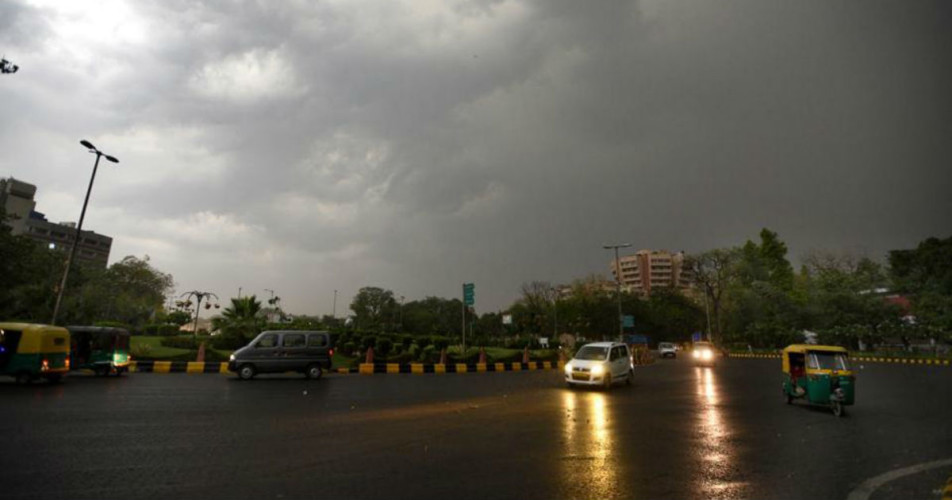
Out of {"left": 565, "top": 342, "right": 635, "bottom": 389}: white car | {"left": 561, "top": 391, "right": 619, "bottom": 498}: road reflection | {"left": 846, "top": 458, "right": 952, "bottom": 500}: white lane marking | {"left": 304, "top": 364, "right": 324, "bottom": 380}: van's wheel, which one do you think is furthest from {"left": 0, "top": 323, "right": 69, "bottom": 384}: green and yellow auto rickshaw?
{"left": 846, "top": 458, "right": 952, "bottom": 500}: white lane marking

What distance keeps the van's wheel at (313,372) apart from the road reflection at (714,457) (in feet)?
48.2

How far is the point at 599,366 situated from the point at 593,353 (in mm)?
1178

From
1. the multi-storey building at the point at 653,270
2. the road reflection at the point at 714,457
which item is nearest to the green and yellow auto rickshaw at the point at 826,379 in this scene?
the road reflection at the point at 714,457

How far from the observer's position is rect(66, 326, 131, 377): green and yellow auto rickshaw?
18250 mm

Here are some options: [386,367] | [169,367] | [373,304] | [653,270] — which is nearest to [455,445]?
[386,367]

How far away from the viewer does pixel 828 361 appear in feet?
38.1

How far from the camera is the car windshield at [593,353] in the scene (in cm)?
1751

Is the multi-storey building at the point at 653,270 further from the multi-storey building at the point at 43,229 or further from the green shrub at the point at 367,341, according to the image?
the multi-storey building at the point at 43,229

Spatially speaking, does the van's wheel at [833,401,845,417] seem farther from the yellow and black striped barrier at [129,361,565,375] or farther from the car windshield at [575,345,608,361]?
the yellow and black striped barrier at [129,361,565,375]

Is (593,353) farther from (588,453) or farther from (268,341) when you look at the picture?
(268,341)

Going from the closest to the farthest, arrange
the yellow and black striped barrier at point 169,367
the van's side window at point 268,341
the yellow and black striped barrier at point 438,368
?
the van's side window at point 268,341
the yellow and black striped barrier at point 169,367
the yellow and black striped barrier at point 438,368

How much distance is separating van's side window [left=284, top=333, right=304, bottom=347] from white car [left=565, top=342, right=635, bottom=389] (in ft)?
36.3

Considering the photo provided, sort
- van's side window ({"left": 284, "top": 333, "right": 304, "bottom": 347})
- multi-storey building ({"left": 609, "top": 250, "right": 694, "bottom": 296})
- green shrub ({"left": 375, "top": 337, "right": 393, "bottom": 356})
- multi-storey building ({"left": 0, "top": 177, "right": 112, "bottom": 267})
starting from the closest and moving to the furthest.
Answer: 1. van's side window ({"left": 284, "top": 333, "right": 304, "bottom": 347})
2. green shrub ({"left": 375, "top": 337, "right": 393, "bottom": 356})
3. multi-storey building ({"left": 0, "top": 177, "right": 112, "bottom": 267})
4. multi-storey building ({"left": 609, "top": 250, "right": 694, "bottom": 296})

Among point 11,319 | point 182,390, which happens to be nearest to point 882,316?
point 182,390
